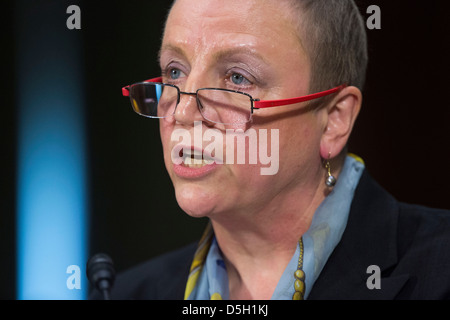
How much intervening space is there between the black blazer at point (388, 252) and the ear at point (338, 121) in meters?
0.16

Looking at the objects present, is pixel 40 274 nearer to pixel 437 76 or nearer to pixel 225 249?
pixel 225 249

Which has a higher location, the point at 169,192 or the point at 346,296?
the point at 169,192

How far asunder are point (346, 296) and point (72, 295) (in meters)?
0.94

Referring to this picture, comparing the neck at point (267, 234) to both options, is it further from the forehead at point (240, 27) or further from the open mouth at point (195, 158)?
the forehead at point (240, 27)

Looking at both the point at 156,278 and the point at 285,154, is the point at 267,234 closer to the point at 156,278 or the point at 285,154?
the point at 285,154

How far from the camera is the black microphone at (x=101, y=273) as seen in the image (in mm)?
1357

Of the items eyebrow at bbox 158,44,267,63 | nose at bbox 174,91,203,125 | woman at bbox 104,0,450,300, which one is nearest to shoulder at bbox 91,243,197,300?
woman at bbox 104,0,450,300

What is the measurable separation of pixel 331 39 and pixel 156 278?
100 centimetres

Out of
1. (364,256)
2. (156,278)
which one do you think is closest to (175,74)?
(364,256)

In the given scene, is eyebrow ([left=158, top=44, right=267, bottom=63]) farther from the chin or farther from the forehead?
the chin

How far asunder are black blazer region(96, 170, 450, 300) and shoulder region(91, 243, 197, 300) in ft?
1.78

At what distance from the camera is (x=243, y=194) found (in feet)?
4.58

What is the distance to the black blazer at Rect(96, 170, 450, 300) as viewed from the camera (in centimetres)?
136

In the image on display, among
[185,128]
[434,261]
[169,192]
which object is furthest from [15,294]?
[434,261]
